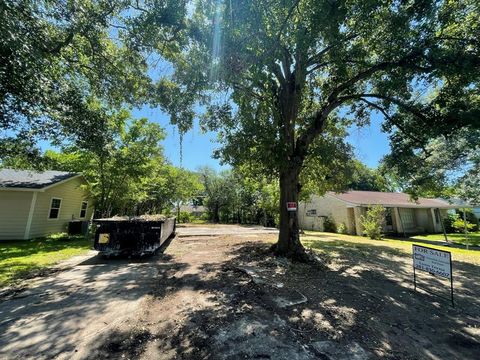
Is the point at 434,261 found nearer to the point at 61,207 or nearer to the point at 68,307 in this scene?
the point at 68,307

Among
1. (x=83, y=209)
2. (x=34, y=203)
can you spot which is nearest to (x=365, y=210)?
(x=83, y=209)

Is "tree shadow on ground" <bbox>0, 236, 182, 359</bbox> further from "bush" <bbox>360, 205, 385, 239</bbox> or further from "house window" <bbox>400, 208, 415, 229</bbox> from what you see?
"house window" <bbox>400, 208, 415, 229</bbox>

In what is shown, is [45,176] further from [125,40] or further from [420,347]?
[420,347]

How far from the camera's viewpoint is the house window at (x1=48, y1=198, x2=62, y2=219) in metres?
14.4

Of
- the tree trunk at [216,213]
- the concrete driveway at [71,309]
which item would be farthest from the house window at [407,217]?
the tree trunk at [216,213]

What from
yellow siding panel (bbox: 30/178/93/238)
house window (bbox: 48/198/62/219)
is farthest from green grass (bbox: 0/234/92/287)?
house window (bbox: 48/198/62/219)

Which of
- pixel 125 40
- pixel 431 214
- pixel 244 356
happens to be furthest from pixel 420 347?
pixel 431 214

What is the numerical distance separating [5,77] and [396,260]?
1300 centimetres

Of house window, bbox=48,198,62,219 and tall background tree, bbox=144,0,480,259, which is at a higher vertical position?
tall background tree, bbox=144,0,480,259

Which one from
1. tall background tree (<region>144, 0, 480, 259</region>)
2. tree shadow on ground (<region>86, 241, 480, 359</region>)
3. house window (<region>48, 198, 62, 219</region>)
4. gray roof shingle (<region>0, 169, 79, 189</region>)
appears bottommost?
tree shadow on ground (<region>86, 241, 480, 359</region>)

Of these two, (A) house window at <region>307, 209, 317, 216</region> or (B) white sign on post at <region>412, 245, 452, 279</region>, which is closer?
(B) white sign on post at <region>412, 245, 452, 279</region>

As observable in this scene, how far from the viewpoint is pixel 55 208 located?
14688 millimetres

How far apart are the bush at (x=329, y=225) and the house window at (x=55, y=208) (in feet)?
68.5

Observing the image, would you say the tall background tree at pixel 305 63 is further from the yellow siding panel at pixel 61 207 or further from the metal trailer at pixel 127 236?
the yellow siding panel at pixel 61 207
